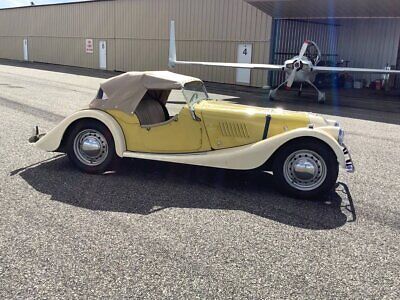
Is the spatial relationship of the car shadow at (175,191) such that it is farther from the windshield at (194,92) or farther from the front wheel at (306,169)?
the windshield at (194,92)

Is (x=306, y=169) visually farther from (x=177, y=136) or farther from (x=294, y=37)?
(x=294, y=37)

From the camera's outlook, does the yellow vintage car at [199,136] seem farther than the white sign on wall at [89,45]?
No

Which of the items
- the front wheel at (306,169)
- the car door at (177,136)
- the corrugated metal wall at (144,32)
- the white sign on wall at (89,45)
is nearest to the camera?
the front wheel at (306,169)

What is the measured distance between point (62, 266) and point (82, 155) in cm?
261

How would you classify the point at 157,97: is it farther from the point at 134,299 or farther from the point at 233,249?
the point at 134,299

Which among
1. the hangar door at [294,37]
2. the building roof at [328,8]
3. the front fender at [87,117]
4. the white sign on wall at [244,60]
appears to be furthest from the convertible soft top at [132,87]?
the white sign on wall at [244,60]

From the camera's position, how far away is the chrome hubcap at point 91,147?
559 centimetres

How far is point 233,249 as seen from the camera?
12.1ft

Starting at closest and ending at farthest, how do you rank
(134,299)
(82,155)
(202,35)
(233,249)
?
(134,299) < (233,249) < (82,155) < (202,35)

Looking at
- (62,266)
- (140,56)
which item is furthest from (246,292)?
(140,56)

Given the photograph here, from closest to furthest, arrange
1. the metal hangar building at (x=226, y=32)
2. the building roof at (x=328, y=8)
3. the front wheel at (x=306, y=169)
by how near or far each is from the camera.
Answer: the front wheel at (x=306, y=169) → the building roof at (x=328, y=8) → the metal hangar building at (x=226, y=32)

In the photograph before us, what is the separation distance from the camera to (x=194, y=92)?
227 inches

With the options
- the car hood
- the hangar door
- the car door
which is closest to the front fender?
the car door

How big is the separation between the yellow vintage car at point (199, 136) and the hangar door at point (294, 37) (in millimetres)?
16986
